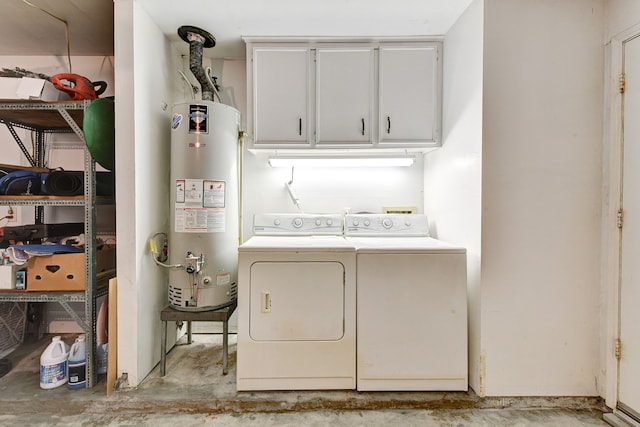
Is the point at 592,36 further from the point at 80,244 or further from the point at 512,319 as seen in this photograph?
the point at 80,244

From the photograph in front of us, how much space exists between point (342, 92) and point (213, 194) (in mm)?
1182

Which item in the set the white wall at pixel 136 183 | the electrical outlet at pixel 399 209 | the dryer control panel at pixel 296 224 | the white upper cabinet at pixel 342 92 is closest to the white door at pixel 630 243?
the white upper cabinet at pixel 342 92

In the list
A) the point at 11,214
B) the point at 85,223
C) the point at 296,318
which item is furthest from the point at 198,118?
the point at 11,214

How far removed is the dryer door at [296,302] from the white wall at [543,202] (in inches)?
35.0

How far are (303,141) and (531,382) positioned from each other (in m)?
2.11

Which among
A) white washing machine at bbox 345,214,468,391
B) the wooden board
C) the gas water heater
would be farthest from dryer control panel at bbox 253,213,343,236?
the wooden board

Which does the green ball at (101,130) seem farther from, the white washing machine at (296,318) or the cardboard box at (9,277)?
the white washing machine at (296,318)

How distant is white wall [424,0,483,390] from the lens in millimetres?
1729

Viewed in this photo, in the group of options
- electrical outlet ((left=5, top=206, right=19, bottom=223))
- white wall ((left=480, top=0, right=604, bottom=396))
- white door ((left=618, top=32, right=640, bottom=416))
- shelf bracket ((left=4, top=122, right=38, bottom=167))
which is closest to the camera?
white door ((left=618, top=32, right=640, bottom=416))

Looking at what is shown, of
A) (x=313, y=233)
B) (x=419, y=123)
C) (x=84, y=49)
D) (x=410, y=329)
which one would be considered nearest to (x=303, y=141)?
(x=313, y=233)

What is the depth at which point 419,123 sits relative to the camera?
2.14 m

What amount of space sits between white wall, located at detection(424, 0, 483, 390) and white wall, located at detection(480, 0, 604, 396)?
2.3 inches

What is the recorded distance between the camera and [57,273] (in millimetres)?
1778

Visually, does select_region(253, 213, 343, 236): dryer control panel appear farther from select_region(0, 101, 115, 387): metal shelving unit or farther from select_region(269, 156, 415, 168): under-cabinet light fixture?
select_region(0, 101, 115, 387): metal shelving unit
